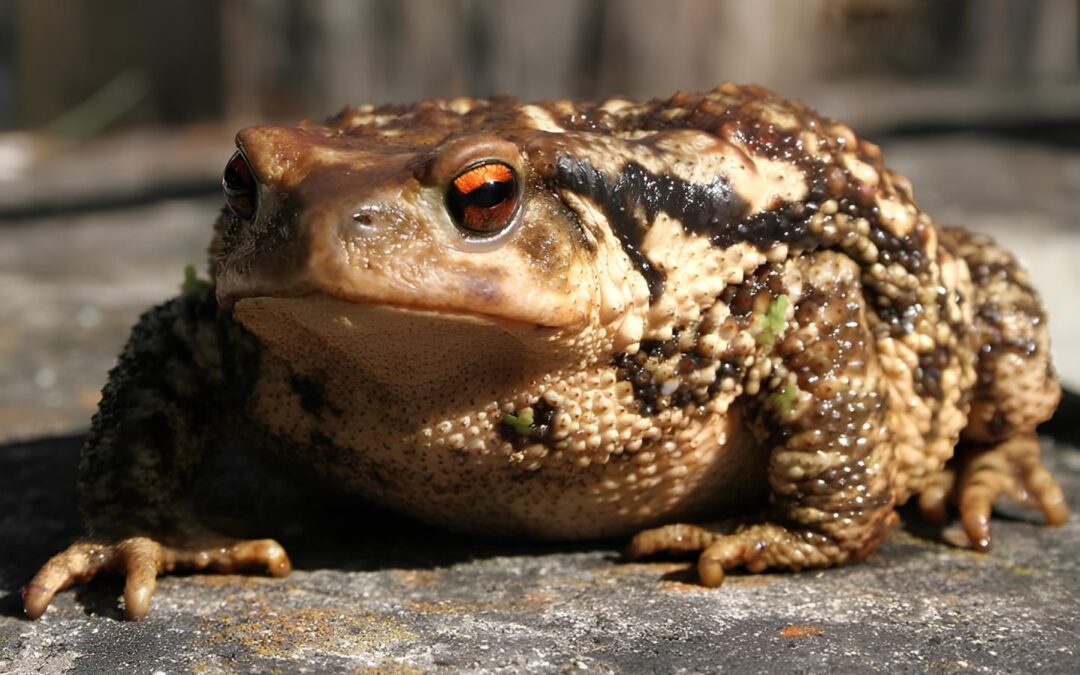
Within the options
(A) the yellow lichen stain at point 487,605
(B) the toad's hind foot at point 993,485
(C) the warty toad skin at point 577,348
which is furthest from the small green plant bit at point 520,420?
(B) the toad's hind foot at point 993,485

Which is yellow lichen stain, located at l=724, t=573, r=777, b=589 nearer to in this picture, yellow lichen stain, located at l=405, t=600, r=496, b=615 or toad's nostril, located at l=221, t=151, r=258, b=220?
yellow lichen stain, located at l=405, t=600, r=496, b=615

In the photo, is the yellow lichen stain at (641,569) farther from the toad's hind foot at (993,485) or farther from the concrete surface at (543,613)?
the toad's hind foot at (993,485)

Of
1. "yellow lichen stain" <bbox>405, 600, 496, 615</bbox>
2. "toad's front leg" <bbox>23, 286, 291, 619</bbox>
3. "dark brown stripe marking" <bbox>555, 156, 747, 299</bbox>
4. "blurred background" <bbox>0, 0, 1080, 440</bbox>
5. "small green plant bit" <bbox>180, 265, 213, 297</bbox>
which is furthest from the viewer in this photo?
"blurred background" <bbox>0, 0, 1080, 440</bbox>

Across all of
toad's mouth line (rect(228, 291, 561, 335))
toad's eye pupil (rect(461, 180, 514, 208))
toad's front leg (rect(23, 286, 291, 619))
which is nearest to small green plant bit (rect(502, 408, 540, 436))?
toad's mouth line (rect(228, 291, 561, 335))

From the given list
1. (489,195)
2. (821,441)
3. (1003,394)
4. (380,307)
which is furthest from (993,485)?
(380,307)

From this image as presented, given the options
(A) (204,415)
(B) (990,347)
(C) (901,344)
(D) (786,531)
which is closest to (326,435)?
(A) (204,415)

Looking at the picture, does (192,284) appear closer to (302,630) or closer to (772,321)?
(302,630)

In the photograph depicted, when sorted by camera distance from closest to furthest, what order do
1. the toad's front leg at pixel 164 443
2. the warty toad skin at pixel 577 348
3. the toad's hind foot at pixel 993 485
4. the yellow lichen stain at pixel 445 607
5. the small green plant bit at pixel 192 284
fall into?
the warty toad skin at pixel 577 348 < the yellow lichen stain at pixel 445 607 < the toad's front leg at pixel 164 443 < the small green plant bit at pixel 192 284 < the toad's hind foot at pixel 993 485
